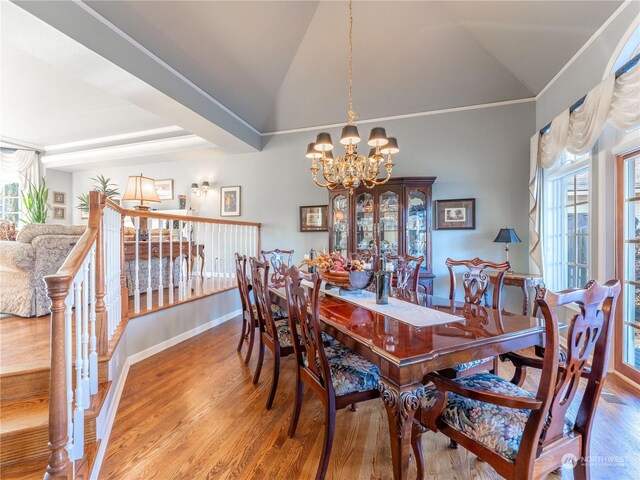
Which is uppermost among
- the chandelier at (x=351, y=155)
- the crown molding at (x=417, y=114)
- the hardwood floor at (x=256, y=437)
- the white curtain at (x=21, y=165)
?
the crown molding at (x=417, y=114)

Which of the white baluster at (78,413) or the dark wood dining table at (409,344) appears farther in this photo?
the white baluster at (78,413)

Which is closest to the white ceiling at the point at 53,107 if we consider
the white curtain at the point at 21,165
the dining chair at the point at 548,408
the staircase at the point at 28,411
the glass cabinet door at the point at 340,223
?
the white curtain at the point at 21,165

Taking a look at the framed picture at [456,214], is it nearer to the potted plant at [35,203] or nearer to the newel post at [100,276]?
the newel post at [100,276]

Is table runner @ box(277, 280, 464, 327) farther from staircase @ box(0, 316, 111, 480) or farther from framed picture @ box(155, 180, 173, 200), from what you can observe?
framed picture @ box(155, 180, 173, 200)

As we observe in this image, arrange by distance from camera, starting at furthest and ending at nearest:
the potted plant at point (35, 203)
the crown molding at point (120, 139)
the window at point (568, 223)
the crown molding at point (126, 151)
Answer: the potted plant at point (35, 203) < the crown molding at point (120, 139) < the crown molding at point (126, 151) < the window at point (568, 223)

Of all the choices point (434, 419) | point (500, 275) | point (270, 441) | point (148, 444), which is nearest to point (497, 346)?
point (434, 419)

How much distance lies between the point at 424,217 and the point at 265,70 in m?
3.07

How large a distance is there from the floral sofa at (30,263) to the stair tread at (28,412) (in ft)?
4.79

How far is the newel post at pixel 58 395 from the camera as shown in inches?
44.1

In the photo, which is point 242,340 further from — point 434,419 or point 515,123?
point 515,123

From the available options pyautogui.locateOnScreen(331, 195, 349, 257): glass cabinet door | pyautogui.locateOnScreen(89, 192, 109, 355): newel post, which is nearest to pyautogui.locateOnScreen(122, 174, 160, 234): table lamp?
pyautogui.locateOnScreen(89, 192, 109, 355): newel post

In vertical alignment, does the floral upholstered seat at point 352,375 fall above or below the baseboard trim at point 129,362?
above

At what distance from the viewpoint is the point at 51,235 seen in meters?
2.68

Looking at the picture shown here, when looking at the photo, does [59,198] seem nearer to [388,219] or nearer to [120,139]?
[120,139]
